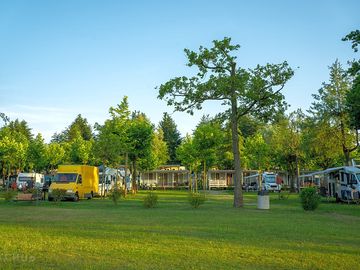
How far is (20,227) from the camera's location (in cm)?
1112

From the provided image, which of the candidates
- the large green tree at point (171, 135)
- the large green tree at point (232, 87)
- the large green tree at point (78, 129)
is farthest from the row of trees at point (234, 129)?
the large green tree at point (78, 129)

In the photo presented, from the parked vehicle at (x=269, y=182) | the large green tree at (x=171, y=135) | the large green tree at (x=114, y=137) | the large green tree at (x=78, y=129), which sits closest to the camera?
Answer: the large green tree at (x=114, y=137)

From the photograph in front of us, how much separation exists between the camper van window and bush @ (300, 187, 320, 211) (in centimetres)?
1520

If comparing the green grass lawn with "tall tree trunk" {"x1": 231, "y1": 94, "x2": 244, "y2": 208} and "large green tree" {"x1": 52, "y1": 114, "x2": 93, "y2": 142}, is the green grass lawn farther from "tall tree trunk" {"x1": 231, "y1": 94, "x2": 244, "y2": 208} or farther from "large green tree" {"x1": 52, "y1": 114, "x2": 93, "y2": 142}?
"large green tree" {"x1": 52, "y1": 114, "x2": 93, "y2": 142}

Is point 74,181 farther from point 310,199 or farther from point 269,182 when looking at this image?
point 269,182

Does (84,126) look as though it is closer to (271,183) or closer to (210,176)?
(210,176)

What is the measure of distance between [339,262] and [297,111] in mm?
42309

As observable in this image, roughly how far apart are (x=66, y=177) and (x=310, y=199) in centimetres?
1607

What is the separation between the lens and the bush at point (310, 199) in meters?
19.0

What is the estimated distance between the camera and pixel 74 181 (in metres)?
27.9

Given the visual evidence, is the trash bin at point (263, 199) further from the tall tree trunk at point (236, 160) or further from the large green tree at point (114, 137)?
the large green tree at point (114, 137)

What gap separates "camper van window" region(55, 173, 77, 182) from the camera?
28.0 m

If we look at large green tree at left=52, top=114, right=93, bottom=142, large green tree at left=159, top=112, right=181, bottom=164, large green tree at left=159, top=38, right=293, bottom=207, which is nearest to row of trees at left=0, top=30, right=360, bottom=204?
large green tree at left=159, top=38, right=293, bottom=207

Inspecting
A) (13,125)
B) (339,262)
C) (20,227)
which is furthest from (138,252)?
(13,125)
